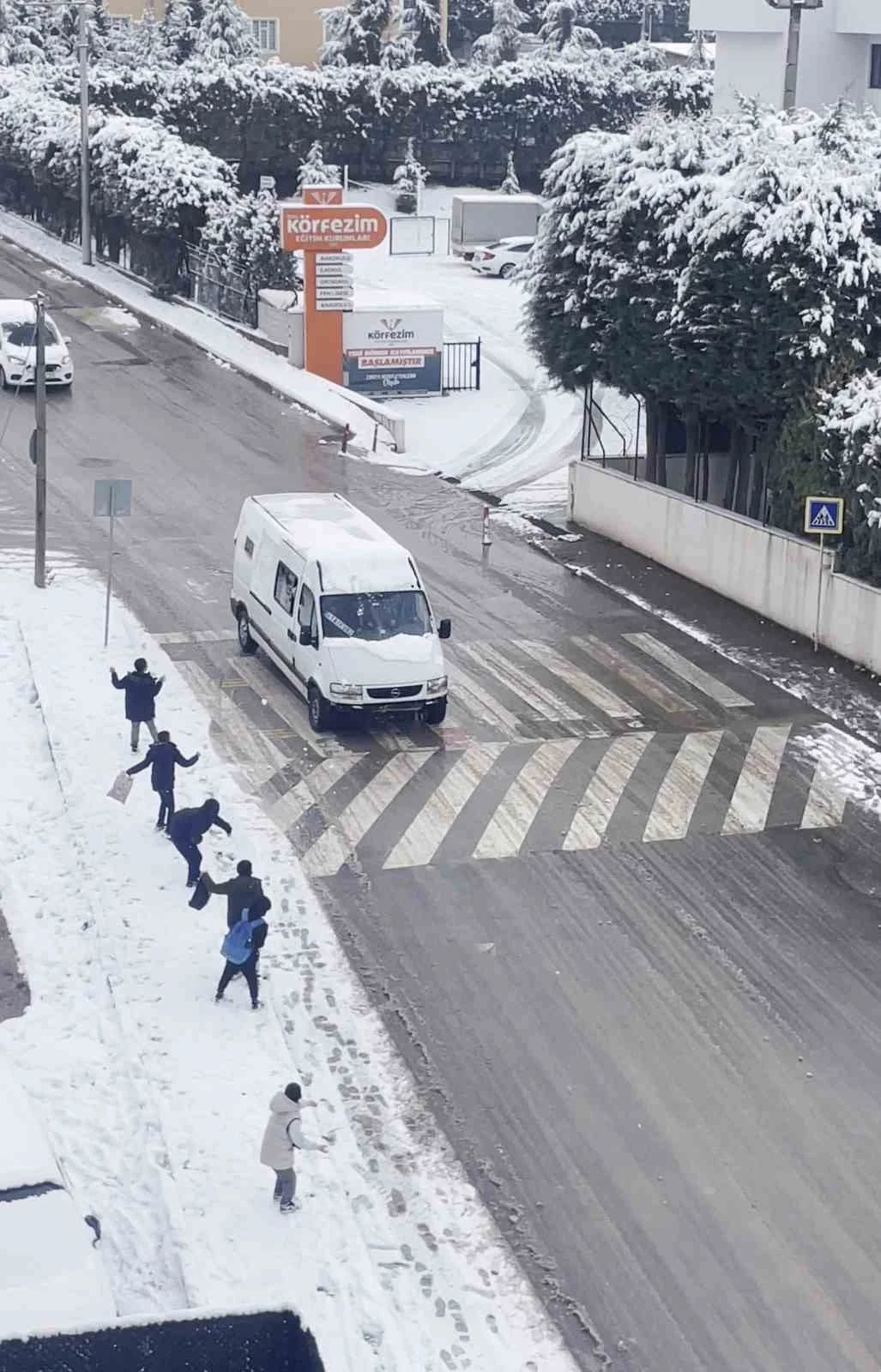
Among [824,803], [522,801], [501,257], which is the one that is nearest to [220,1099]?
[522,801]

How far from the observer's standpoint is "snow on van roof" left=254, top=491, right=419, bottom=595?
74.9 feet

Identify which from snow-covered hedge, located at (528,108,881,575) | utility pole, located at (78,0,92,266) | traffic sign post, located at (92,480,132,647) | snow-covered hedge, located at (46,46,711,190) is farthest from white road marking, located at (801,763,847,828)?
snow-covered hedge, located at (46,46,711,190)

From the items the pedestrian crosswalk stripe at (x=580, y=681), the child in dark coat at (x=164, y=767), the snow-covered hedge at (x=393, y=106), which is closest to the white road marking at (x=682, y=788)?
the pedestrian crosswalk stripe at (x=580, y=681)

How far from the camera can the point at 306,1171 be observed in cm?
1332

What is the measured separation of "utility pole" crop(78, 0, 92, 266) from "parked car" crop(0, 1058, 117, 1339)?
45.4 meters

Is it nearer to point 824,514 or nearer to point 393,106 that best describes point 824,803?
point 824,514

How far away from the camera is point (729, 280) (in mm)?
28172

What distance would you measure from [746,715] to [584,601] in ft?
17.9

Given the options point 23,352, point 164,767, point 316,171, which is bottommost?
point 164,767

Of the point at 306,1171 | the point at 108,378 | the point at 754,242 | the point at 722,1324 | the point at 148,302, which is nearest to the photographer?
the point at 722,1324

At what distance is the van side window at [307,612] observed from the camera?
22.6m

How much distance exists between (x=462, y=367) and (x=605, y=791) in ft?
88.4

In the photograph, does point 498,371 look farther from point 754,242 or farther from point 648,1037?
point 648,1037

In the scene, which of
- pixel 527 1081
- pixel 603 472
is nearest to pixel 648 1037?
pixel 527 1081
